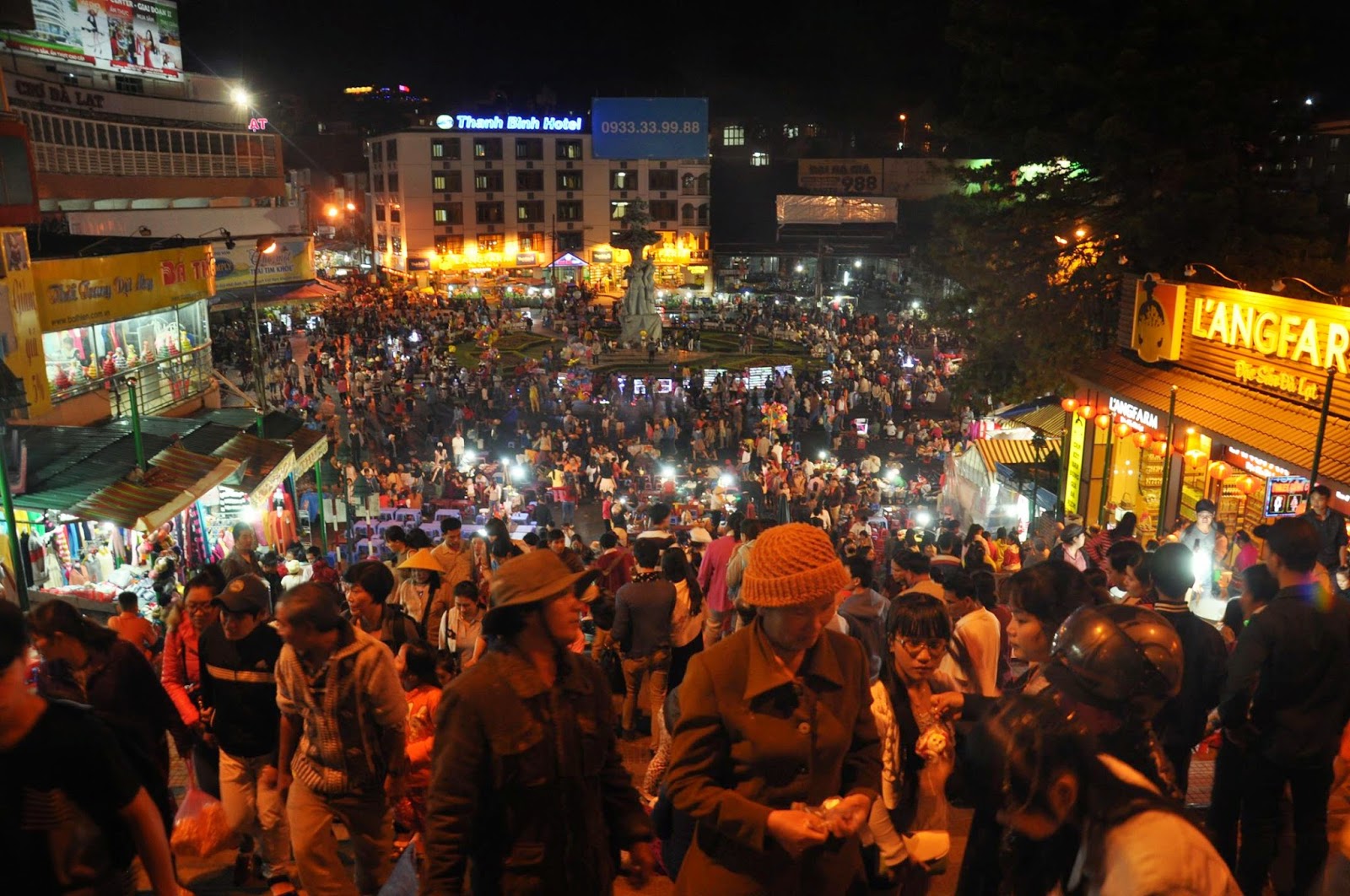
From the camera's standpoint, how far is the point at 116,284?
1680 cm

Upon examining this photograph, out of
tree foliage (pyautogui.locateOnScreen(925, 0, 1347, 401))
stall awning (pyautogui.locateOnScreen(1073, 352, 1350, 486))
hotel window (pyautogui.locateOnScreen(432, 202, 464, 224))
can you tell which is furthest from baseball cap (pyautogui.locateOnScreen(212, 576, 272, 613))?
hotel window (pyautogui.locateOnScreen(432, 202, 464, 224))

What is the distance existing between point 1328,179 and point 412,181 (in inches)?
2133

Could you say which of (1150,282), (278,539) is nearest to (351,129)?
(278,539)

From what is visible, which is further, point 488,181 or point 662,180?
point 662,180

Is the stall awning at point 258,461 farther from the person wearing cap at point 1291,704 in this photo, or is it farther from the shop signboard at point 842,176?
the shop signboard at point 842,176

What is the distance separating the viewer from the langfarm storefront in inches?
405

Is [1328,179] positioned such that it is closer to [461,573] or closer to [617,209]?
[461,573]

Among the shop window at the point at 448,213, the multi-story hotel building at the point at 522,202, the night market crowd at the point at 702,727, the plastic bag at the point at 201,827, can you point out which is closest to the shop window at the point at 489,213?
the multi-story hotel building at the point at 522,202

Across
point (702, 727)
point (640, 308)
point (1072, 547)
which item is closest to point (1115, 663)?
point (702, 727)

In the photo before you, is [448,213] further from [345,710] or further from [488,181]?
[345,710]

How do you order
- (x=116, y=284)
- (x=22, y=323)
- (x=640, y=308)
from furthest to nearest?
(x=640, y=308) < (x=116, y=284) < (x=22, y=323)

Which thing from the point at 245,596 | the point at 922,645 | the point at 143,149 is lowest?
the point at 245,596

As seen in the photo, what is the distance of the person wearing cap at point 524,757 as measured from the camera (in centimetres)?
274

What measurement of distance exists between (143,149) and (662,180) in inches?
1555
